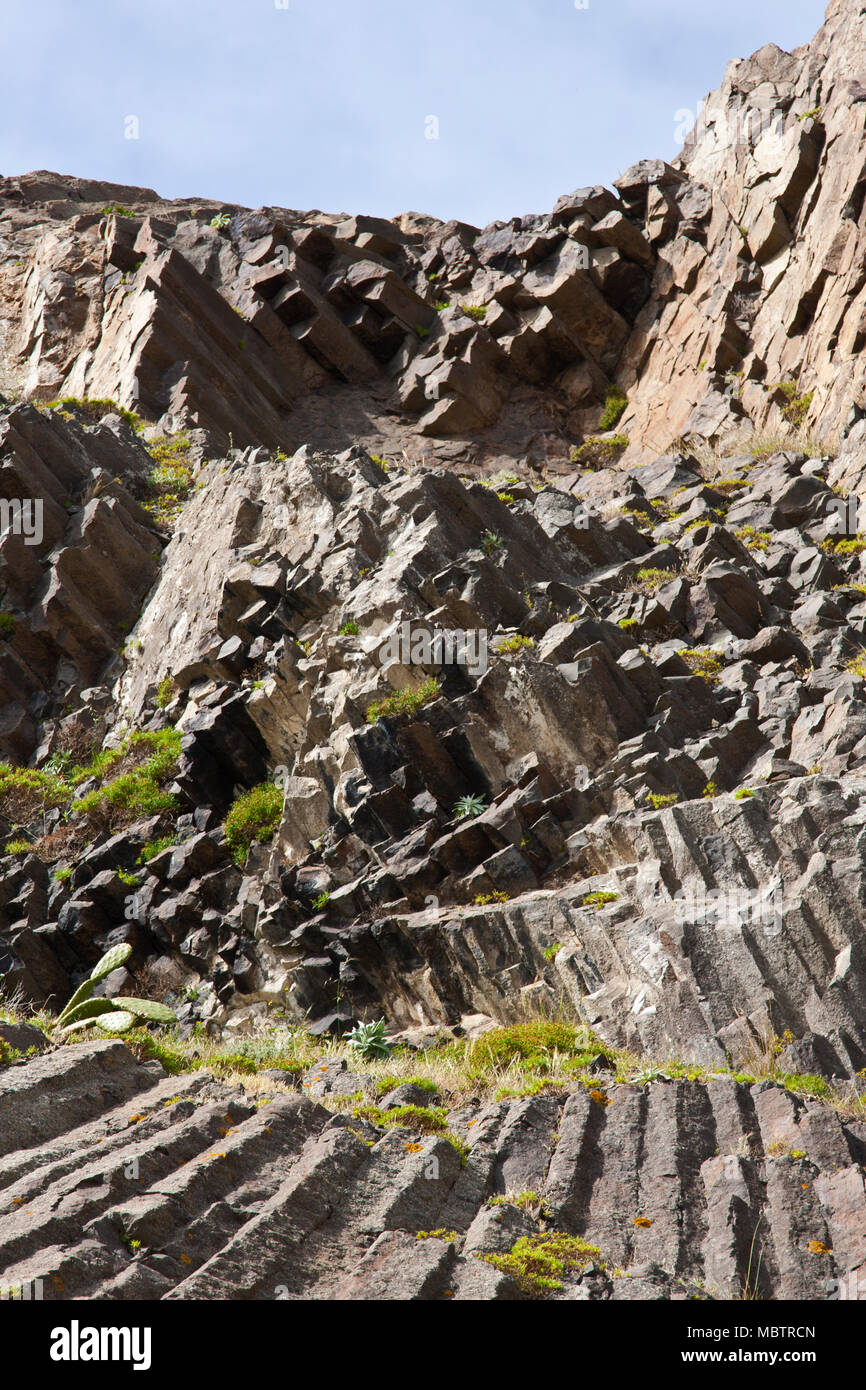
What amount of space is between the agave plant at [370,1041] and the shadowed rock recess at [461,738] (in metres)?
0.27

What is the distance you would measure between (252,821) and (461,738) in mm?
4888

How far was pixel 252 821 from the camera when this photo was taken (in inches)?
800

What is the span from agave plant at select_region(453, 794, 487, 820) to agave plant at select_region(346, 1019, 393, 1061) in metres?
3.52

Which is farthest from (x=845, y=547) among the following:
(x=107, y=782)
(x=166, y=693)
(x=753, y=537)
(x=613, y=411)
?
(x=613, y=411)

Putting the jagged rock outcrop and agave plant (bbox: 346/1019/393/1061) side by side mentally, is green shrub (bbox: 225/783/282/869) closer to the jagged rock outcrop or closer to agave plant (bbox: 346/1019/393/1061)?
agave plant (bbox: 346/1019/393/1061)

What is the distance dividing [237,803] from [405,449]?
23.5 meters

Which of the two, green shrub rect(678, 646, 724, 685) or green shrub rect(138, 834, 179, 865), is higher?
green shrub rect(138, 834, 179, 865)

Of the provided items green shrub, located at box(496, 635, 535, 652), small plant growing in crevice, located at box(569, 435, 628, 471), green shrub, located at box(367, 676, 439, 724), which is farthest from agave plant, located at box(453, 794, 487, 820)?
small plant growing in crevice, located at box(569, 435, 628, 471)

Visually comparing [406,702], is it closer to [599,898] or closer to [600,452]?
[599,898]

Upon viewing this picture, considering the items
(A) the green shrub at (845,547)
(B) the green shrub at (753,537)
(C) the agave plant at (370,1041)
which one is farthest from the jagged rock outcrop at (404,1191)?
(B) the green shrub at (753,537)

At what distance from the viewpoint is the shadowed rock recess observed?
8.84 m
